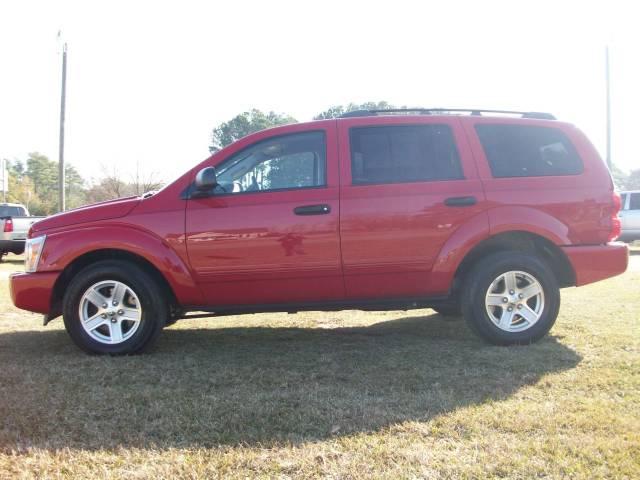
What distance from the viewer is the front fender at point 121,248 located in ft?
14.0

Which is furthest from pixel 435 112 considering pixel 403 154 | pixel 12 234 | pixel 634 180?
pixel 634 180

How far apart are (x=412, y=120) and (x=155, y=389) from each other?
117 inches

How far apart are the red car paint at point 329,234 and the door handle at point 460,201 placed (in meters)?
0.04

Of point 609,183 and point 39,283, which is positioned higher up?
point 609,183

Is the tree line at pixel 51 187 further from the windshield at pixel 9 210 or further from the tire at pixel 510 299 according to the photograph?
the tire at pixel 510 299

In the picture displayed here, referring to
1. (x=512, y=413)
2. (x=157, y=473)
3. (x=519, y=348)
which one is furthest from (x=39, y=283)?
(x=519, y=348)

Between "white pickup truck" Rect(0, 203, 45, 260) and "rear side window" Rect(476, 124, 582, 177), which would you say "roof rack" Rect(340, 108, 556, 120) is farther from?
"white pickup truck" Rect(0, 203, 45, 260)

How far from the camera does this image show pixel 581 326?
16.7 ft

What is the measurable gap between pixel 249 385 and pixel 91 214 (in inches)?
80.0

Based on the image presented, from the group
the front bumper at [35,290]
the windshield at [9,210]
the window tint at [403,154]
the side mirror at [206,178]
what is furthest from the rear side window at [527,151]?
the windshield at [9,210]

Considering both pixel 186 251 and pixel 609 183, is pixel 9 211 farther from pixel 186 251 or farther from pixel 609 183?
pixel 609 183

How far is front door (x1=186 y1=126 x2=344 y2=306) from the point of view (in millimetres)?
4230

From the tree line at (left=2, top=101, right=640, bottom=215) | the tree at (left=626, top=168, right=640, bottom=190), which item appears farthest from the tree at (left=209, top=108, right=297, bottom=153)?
the tree at (left=626, top=168, right=640, bottom=190)

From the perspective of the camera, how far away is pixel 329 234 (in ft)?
13.9
